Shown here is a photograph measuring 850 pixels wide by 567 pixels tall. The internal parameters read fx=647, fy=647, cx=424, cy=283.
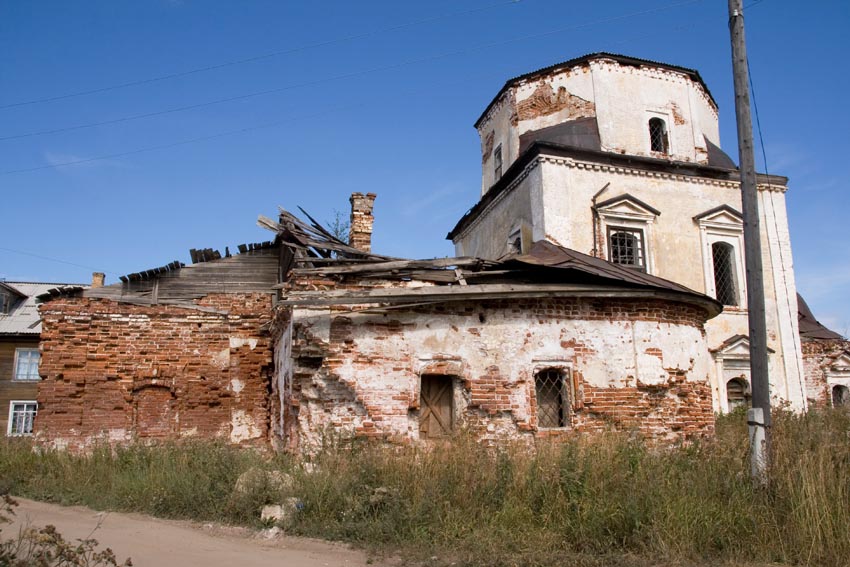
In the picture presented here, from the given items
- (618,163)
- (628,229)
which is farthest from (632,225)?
(618,163)

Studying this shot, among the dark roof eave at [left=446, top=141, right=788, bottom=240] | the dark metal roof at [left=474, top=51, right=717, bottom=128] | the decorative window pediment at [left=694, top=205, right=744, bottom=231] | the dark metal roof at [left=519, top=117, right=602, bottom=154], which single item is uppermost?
the dark metal roof at [left=474, top=51, right=717, bottom=128]

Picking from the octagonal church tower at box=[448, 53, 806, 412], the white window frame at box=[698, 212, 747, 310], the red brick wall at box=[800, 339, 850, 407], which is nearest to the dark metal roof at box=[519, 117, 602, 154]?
the octagonal church tower at box=[448, 53, 806, 412]

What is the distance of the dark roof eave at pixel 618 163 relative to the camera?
15703mm

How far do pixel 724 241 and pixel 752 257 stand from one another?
1052cm

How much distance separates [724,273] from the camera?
17.1 meters

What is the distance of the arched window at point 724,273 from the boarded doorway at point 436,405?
33.6 feet

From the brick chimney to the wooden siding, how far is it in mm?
15951

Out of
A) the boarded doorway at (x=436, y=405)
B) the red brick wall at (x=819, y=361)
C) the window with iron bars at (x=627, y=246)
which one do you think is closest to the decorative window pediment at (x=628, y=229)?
the window with iron bars at (x=627, y=246)

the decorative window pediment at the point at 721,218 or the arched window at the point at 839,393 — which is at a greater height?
the decorative window pediment at the point at 721,218

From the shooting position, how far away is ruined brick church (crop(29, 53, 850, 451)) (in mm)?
9172

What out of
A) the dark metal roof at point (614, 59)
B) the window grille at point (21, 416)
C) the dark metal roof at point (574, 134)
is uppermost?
the dark metal roof at point (614, 59)

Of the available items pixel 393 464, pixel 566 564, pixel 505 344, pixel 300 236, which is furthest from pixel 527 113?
pixel 566 564

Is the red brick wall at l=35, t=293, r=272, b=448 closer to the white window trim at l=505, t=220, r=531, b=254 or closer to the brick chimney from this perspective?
the brick chimney

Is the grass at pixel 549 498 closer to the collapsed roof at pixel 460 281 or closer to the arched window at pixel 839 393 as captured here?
the collapsed roof at pixel 460 281
